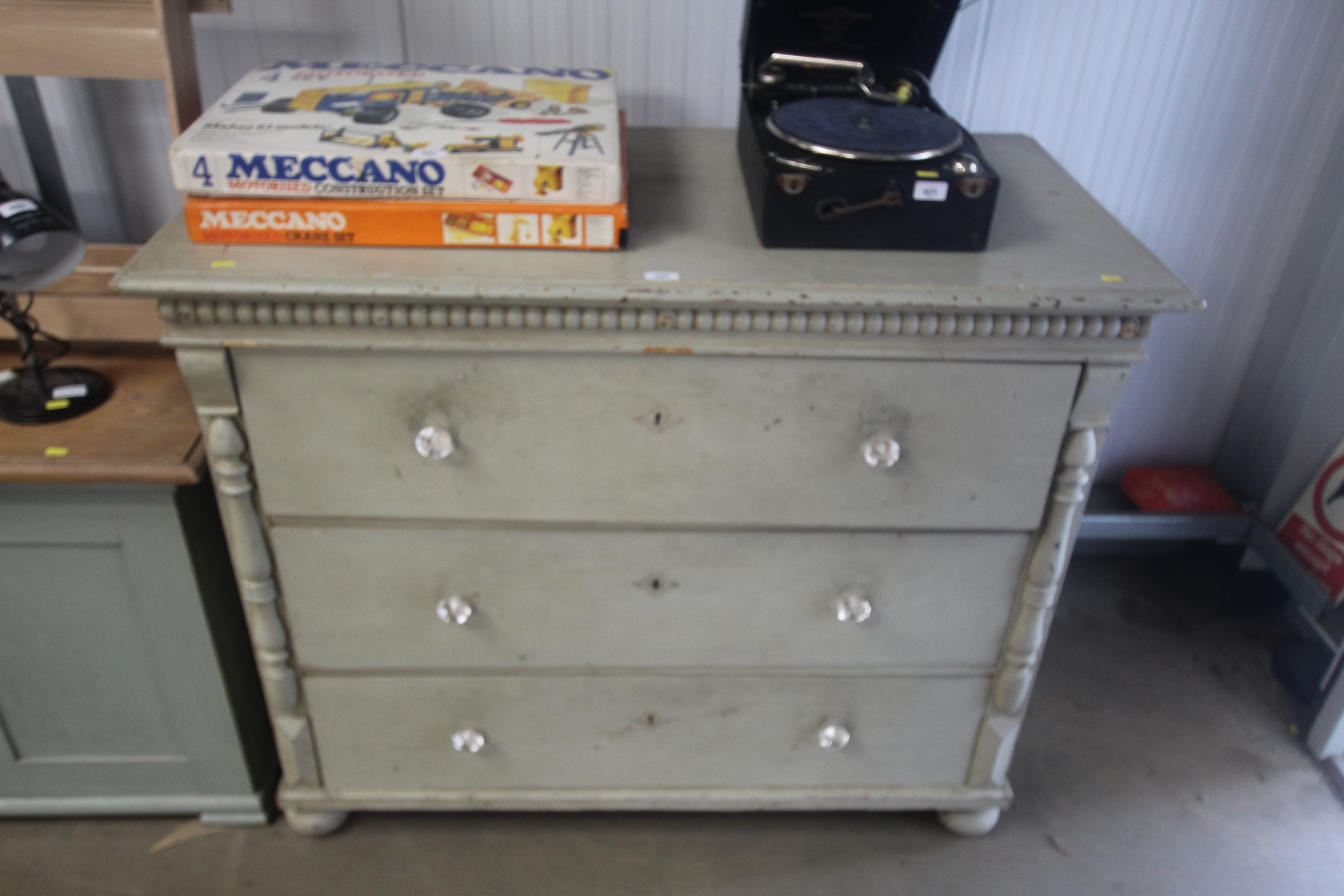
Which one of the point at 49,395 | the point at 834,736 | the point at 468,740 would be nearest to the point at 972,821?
the point at 834,736

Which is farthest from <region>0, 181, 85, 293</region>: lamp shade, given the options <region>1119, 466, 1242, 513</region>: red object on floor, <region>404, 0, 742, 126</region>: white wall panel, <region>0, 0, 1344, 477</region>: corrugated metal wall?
<region>1119, 466, 1242, 513</region>: red object on floor

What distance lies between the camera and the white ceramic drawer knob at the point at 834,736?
1439 millimetres

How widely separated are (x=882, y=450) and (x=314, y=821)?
1.05 meters

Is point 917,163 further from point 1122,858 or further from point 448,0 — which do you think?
point 1122,858

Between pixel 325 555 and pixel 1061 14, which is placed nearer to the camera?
pixel 325 555

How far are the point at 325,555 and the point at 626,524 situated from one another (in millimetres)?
390

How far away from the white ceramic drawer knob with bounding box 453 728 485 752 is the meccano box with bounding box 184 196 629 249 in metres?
0.71

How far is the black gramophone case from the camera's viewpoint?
1.13 meters

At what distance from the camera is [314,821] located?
5.03 ft

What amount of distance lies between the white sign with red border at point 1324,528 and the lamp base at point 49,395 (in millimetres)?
2014

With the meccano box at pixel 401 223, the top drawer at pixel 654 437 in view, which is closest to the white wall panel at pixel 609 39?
the meccano box at pixel 401 223

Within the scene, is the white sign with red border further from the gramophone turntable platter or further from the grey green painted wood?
the grey green painted wood

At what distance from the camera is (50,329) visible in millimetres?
1472

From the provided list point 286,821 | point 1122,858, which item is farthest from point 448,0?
point 1122,858
